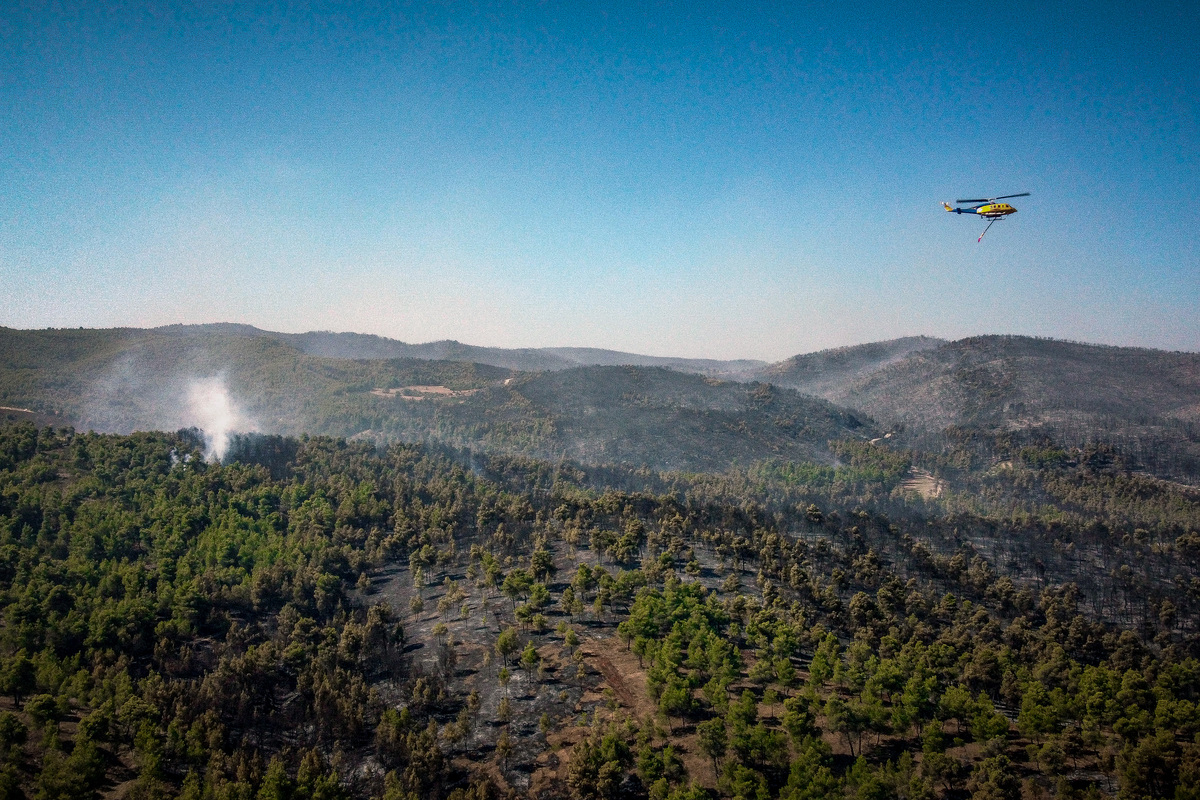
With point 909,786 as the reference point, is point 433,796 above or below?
below

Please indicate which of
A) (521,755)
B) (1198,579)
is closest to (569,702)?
(521,755)

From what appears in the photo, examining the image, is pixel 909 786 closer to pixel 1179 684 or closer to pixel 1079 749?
pixel 1079 749

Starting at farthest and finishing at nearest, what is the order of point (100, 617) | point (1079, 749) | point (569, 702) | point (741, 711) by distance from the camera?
point (100, 617) < point (569, 702) < point (741, 711) < point (1079, 749)

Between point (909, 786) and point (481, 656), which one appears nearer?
point (909, 786)

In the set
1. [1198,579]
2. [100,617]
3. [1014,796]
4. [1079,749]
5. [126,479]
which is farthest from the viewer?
[126,479]


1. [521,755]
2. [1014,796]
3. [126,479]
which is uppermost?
[126,479]

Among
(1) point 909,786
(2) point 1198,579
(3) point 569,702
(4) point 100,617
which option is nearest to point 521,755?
(3) point 569,702

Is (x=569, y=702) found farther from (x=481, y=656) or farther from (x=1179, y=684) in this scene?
(x=1179, y=684)
